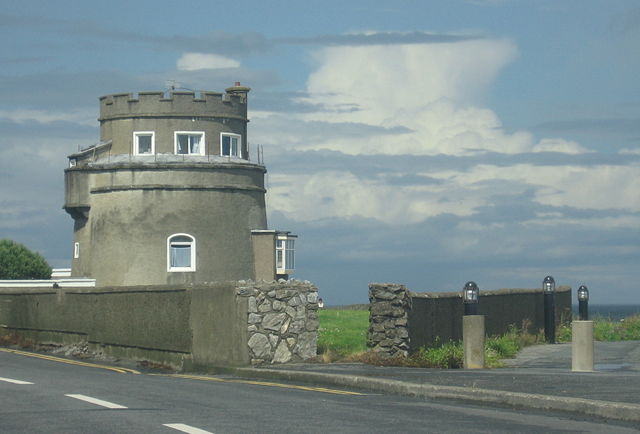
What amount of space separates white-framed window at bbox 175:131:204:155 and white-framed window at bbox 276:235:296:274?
23.0ft

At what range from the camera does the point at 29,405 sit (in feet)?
43.5

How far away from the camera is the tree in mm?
68250

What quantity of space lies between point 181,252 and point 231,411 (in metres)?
44.8

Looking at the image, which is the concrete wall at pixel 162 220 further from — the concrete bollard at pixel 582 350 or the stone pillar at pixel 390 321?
the concrete bollard at pixel 582 350

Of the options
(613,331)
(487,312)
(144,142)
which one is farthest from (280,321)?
(144,142)

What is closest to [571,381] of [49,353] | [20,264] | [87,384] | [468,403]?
[468,403]

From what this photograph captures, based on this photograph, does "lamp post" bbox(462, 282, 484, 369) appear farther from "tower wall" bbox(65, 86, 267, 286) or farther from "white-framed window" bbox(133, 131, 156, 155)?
"white-framed window" bbox(133, 131, 156, 155)

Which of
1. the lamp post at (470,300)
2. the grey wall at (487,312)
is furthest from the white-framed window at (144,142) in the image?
the lamp post at (470,300)

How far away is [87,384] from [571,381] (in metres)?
7.21

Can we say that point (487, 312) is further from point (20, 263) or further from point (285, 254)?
point (20, 263)

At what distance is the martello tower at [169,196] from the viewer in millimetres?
57000

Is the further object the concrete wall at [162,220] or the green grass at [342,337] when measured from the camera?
the concrete wall at [162,220]

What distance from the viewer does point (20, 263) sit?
68.6 metres

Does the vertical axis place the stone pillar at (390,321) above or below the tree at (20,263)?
below
